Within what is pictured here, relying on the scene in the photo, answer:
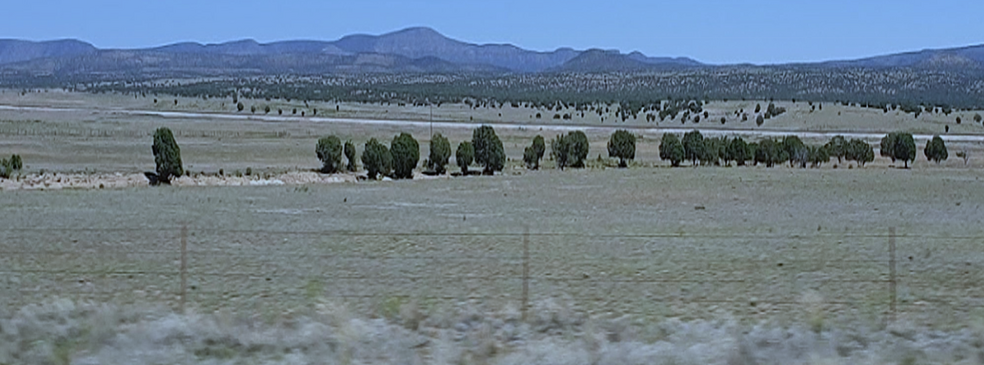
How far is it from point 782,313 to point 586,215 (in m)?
22.3

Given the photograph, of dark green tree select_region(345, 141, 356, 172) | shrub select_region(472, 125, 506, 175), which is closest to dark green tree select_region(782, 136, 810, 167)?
shrub select_region(472, 125, 506, 175)

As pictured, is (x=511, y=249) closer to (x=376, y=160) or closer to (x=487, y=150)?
(x=376, y=160)

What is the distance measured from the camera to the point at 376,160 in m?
61.2

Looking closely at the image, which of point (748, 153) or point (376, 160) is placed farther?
point (748, 153)

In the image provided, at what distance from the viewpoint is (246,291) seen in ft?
62.5

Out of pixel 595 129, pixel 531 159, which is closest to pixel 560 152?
pixel 531 159

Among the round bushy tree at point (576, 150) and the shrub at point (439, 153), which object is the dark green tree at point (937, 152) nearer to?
the round bushy tree at point (576, 150)

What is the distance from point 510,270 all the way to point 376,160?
39.8m

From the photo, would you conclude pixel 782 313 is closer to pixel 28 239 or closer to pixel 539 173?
pixel 28 239

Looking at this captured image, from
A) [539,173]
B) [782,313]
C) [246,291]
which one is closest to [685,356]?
[782,313]

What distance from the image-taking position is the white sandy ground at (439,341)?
10.5m

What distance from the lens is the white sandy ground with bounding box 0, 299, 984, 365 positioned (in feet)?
34.4

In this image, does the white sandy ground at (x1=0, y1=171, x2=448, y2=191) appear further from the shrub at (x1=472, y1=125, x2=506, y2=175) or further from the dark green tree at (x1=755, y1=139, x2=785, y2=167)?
the dark green tree at (x1=755, y1=139, x2=785, y2=167)

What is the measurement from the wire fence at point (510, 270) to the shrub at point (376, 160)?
31.4m
